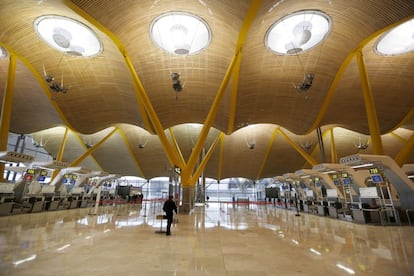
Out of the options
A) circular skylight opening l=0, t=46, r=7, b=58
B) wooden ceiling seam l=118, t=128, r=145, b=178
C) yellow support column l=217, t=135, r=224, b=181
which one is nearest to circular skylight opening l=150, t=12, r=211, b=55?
circular skylight opening l=0, t=46, r=7, b=58

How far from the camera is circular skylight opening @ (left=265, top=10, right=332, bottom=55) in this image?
1381 cm

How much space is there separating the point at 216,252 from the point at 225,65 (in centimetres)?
1500

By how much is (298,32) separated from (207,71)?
7.26 metres

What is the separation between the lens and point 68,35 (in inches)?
603

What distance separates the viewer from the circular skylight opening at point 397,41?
15.6m

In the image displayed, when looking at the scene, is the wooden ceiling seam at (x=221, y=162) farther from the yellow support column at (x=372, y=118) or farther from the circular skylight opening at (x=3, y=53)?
the circular skylight opening at (x=3, y=53)

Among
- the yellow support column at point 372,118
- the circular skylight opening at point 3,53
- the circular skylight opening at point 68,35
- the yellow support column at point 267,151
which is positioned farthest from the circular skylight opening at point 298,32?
the circular skylight opening at point 3,53

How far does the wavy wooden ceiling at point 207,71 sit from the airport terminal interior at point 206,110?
0.11 m

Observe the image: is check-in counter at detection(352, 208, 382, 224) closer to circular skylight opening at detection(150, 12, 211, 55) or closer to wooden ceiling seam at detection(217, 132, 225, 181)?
circular skylight opening at detection(150, 12, 211, 55)

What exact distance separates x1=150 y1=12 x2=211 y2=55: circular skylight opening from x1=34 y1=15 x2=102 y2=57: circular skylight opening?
15.1ft

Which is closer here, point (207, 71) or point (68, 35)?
point (68, 35)

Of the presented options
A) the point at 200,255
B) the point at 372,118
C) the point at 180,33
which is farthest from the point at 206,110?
the point at 200,255

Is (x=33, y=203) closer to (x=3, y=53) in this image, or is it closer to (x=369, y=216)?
(x=3, y=53)

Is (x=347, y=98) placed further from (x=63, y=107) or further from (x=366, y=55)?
(x=63, y=107)
